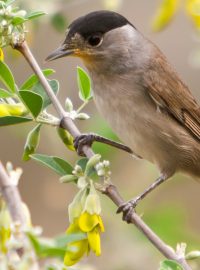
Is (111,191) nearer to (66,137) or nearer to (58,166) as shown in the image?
(58,166)

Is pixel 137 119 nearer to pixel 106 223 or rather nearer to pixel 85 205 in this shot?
pixel 106 223

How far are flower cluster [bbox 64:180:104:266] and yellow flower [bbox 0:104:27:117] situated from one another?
0.46 meters

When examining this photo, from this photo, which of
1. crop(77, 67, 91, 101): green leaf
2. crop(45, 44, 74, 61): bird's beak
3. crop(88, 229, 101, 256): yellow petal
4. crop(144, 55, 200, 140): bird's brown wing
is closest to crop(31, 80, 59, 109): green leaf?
crop(77, 67, 91, 101): green leaf

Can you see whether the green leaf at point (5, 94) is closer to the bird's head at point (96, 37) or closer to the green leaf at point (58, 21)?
the bird's head at point (96, 37)

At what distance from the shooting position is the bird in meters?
3.95

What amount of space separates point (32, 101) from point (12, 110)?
114mm

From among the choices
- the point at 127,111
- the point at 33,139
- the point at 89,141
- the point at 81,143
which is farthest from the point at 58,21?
the point at 33,139

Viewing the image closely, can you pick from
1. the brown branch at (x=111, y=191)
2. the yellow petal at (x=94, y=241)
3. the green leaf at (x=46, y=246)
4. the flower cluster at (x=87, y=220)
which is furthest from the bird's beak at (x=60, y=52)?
the green leaf at (x=46, y=246)

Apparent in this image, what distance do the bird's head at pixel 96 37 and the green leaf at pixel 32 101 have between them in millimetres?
818

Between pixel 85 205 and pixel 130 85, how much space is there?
1652 mm

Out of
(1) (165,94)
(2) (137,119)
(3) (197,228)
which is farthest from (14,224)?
(3) (197,228)

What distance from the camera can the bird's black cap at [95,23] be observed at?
3889 mm

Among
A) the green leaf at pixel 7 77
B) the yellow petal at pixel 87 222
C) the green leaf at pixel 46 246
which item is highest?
the green leaf at pixel 7 77

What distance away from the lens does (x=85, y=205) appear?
99.6 inches
